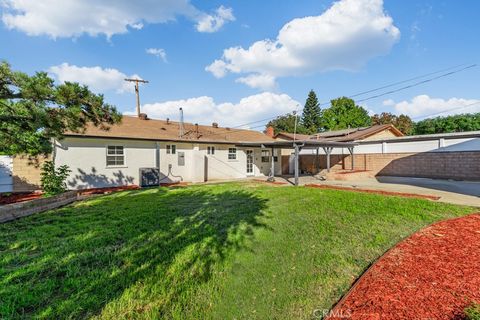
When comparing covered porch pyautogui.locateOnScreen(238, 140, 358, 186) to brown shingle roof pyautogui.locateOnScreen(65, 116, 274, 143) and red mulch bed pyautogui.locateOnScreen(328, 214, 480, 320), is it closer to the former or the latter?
brown shingle roof pyautogui.locateOnScreen(65, 116, 274, 143)

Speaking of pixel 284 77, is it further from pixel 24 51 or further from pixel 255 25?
pixel 24 51

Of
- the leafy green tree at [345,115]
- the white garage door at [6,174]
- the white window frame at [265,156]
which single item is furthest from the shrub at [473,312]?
the leafy green tree at [345,115]

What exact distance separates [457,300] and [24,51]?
13622 mm

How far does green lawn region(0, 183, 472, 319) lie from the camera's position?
254 centimetres

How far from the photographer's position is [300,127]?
2141 inches

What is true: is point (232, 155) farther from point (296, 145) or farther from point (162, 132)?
point (296, 145)

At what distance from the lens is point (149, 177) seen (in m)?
12.5

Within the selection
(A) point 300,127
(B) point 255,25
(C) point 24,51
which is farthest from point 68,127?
(A) point 300,127

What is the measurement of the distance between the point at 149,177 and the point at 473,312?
41.0 feet

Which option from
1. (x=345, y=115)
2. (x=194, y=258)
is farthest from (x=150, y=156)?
(x=345, y=115)

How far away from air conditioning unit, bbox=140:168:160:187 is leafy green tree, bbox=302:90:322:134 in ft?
150

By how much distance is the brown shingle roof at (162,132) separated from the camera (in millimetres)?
12500

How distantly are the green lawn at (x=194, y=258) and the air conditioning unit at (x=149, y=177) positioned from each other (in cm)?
544

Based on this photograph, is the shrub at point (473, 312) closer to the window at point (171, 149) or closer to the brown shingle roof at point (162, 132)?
the brown shingle roof at point (162, 132)
